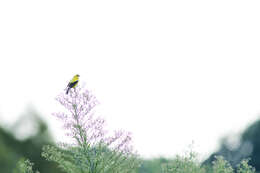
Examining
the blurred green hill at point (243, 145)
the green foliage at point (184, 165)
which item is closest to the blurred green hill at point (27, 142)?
the green foliage at point (184, 165)

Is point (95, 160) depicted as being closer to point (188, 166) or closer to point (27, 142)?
point (188, 166)

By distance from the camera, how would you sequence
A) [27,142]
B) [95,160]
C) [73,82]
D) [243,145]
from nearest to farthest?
[95,160]
[73,82]
[27,142]
[243,145]

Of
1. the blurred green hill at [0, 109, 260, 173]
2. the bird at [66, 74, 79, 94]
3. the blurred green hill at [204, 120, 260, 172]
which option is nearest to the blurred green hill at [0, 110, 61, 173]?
the blurred green hill at [0, 109, 260, 173]

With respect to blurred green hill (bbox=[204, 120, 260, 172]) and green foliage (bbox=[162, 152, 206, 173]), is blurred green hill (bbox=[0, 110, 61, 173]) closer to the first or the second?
green foliage (bbox=[162, 152, 206, 173])

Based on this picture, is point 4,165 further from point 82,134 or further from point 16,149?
point 82,134

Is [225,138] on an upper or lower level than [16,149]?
upper

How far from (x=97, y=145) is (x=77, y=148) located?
0.68 metres

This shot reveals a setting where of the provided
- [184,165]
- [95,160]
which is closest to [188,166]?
[184,165]

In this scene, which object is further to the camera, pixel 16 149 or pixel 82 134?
pixel 16 149

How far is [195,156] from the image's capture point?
12.2 m

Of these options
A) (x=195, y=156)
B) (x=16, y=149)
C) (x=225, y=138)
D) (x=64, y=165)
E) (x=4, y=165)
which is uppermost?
(x=225, y=138)

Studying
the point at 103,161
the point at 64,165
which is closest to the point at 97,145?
the point at 103,161

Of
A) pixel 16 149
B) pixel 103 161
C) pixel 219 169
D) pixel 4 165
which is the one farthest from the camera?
pixel 16 149

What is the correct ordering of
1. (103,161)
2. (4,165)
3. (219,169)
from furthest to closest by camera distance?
1. (4,165)
2. (219,169)
3. (103,161)
